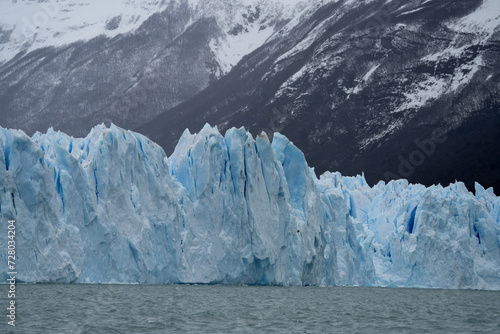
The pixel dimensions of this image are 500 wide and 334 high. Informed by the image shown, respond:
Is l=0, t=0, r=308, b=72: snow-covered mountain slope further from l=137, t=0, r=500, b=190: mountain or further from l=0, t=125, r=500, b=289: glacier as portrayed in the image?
l=0, t=125, r=500, b=289: glacier

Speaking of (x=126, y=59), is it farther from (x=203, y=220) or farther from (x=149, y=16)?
(x=203, y=220)

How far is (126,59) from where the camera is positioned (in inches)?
6324

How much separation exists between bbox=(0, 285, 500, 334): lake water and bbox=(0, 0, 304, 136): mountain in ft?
367

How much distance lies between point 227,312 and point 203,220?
10422 millimetres

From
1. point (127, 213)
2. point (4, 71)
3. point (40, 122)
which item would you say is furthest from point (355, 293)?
point (4, 71)

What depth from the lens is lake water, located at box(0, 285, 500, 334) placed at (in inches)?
790

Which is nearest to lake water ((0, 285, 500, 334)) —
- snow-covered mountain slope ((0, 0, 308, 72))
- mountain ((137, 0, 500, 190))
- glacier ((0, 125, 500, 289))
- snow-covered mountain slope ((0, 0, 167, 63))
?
glacier ((0, 125, 500, 289))

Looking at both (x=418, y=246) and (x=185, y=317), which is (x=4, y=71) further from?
(x=185, y=317)

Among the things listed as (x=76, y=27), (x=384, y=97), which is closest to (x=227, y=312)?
(x=384, y=97)

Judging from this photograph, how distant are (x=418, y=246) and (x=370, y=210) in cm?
740

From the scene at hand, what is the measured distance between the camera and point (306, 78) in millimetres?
122438

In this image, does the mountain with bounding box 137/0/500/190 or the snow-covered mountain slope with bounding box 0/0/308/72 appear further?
the snow-covered mountain slope with bounding box 0/0/308/72

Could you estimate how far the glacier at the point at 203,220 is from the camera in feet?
92.8

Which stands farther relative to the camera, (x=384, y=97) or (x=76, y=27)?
(x=76, y=27)
